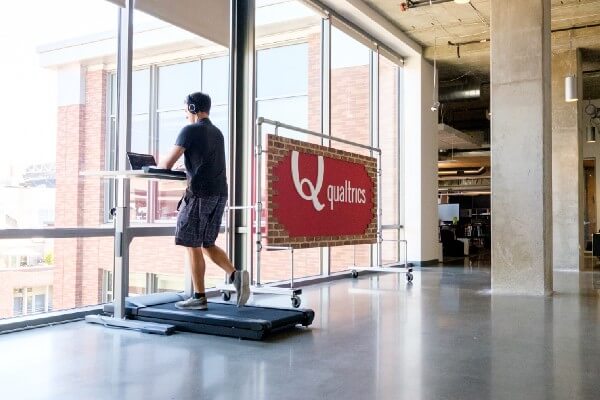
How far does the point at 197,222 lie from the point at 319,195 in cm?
210

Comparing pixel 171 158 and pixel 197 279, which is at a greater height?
pixel 171 158

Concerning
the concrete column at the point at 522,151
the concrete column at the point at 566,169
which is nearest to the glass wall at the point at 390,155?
the concrete column at the point at 566,169

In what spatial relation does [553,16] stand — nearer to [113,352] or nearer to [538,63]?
[538,63]

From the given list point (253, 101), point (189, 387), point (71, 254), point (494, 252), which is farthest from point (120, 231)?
point (494, 252)

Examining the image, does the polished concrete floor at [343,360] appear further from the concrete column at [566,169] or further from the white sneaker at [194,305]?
the concrete column at [566,169]

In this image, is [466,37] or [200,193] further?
[466,37]

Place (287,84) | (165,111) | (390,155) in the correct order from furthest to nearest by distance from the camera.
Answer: (390,155) < (287,84) < (165,111)

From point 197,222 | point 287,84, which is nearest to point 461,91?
point 287,84

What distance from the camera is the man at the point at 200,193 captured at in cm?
406

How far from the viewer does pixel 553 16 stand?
870 centimetres

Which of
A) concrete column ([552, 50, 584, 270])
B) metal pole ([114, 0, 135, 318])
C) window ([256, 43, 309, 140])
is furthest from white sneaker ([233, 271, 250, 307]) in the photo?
concrete column ([552, 50, 584, 270])

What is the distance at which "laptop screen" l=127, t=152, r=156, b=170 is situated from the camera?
12.7ft

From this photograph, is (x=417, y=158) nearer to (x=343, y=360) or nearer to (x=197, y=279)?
(x=197, y=279)

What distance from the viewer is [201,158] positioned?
4.10m
